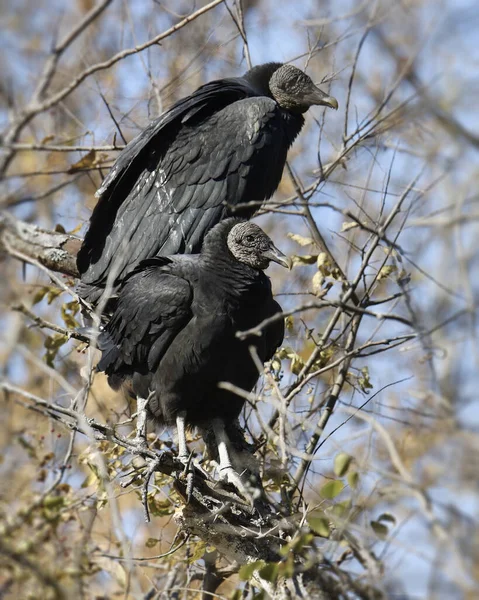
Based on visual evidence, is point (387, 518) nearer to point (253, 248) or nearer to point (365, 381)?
point (365, 381)

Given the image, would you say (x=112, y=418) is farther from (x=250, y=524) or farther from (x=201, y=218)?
(x=250, y=524)

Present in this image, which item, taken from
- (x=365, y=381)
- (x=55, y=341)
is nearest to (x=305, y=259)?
(x=365, y=381)

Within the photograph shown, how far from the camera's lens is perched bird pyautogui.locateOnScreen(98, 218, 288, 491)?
3.85 m

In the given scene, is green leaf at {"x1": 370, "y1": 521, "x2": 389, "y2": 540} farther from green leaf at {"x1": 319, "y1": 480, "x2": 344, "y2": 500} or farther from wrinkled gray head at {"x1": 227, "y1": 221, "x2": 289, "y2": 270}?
wrinkled gray head at {"x1": 227, "y1": 221, "x2": 289, "y2": 270}

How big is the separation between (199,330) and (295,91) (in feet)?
6.31

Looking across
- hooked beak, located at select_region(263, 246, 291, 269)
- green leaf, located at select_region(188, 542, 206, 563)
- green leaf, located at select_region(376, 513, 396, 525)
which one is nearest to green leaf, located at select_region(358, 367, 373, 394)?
hooked beak, located at select_region(263, 246, 291, 269)

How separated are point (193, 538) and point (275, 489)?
431mm

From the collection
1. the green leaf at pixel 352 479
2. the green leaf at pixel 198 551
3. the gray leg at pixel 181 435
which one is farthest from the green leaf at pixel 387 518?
the gray leg at pixel 181 435

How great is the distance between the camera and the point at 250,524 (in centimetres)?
350

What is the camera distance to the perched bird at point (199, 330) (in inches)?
152

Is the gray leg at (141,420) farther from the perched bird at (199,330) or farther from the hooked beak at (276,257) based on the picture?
the hooked beak at (276,257)

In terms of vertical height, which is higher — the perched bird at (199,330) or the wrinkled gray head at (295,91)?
the wrinkled gray head at (295,91)

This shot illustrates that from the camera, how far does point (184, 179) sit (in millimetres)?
4691

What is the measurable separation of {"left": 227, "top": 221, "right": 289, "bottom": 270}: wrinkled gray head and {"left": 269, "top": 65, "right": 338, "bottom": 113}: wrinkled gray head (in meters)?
1.41
